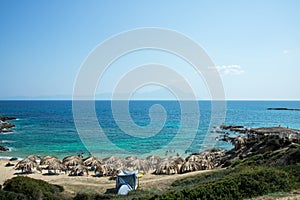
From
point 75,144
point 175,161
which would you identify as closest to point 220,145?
point 175,161

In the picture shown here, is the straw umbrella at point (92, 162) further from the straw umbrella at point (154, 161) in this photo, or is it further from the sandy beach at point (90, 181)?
the straw umbrella at point (154, 161)

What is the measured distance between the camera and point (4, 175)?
2167cm

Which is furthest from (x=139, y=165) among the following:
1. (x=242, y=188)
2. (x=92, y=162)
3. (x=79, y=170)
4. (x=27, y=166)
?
(x=242, y=188)

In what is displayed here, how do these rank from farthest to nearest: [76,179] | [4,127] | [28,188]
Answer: [4,127]
[76,179]
[28,188]

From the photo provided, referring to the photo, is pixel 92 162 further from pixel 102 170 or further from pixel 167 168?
pixel 167 168

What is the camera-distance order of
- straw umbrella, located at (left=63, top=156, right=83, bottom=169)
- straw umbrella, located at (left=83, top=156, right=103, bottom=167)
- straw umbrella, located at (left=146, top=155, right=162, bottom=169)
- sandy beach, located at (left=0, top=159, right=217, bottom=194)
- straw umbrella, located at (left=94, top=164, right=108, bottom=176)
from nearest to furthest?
sandy beach, located at (left=0, top=159, right=217, bottom=194) < straw umbrella, located at (left=94, top=164, right=108, bottom=176) < straw umbrella, located at (left=63, top=156, right=83, bottom=169) < straw umbrella, located at (left=146, top=155, right=162, bottom=169) < straw umbrella, located at (left=83, top=156, right=103, bottom=167)

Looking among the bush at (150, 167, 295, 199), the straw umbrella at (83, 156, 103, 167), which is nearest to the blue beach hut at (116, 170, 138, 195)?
the straw umbrella at (83, 156, 103, 167)

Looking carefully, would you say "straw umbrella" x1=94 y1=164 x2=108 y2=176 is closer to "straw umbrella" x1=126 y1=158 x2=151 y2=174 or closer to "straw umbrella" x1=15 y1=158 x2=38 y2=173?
"straw umbrella" x1=126 y1=158 x2=151 y2=174

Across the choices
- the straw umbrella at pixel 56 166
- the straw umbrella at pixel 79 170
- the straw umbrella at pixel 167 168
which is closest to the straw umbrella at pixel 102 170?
the straw umbrella at pixel 79 170

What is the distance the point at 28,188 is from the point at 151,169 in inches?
529

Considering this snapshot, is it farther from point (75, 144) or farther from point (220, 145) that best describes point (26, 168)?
point (220, 145)

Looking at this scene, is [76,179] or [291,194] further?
[76,179]

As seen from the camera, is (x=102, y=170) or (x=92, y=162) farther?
(x=92, y=162)

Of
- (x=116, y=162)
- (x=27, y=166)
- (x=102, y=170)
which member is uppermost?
(x=116, y=162)
